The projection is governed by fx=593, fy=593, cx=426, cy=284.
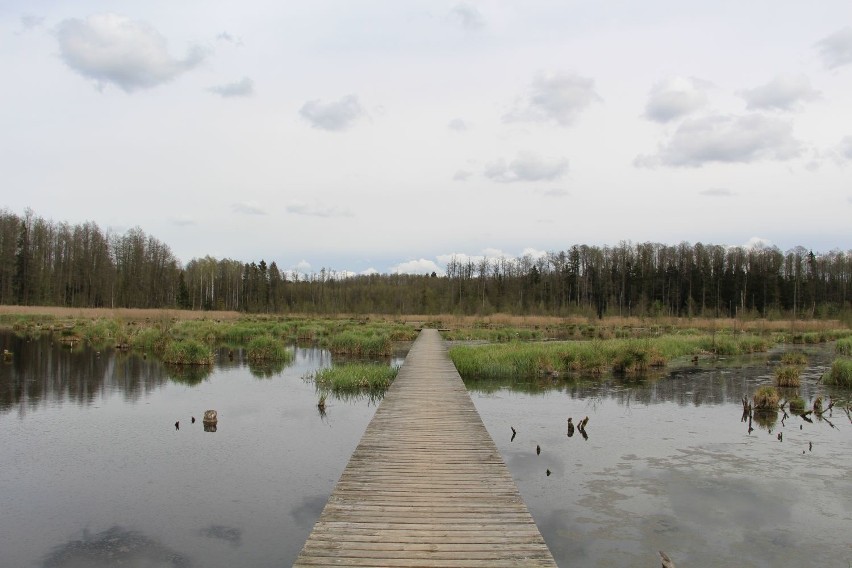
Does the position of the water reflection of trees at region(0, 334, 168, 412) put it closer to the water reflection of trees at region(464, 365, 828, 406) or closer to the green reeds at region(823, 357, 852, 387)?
the water reflection of trees at region(464, 365, 828, 406)

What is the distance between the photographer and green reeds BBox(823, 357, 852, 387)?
17.5 metres

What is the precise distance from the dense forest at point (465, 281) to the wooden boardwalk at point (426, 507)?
44.8 m

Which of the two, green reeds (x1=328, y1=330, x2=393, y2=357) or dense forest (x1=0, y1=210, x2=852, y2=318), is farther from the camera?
dense forest (x1=0, y1=210, x2=852, y2=318)

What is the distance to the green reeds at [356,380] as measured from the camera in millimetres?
16906

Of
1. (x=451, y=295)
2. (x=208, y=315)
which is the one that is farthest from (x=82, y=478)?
(x=451, y=295)

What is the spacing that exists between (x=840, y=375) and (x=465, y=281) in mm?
66230

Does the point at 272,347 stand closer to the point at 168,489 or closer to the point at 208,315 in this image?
the point at 168,489

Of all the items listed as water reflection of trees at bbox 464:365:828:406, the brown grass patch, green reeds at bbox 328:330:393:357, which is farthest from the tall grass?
the brown grass patch

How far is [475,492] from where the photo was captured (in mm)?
6461

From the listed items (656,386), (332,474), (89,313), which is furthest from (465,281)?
(332,474)

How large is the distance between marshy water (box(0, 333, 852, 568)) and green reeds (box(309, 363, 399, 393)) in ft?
2.81

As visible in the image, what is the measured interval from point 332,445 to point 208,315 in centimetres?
3992

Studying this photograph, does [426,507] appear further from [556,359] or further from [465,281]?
[465,281]

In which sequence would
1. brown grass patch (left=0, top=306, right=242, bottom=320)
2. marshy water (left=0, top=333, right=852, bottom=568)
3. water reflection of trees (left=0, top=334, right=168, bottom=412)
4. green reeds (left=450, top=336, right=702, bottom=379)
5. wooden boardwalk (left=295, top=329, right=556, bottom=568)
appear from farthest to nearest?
brown grass patch (left=0, top=306, right=242, bottom=320), green reeds (left=450, top=336, right=702, bottom=379), water reflection of trees (left=0, top=334, right=168, bottom=412), marshy water (left=0, top=333, right=852, bottom=568), wooden boardwalk (left=295, top=329, right=556, bottom=568)
